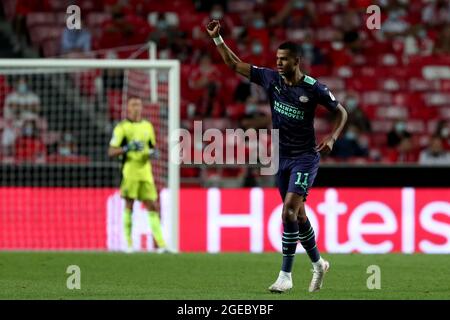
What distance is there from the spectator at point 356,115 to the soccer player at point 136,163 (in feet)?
16.3

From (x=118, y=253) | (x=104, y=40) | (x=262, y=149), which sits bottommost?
(x=118, y=253)

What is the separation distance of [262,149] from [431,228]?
2.78m

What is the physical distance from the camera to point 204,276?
1155cm

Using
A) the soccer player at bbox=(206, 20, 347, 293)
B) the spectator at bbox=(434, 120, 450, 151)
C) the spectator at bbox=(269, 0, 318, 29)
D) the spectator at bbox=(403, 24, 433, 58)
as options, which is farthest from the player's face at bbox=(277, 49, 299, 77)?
the spectator at bbox=(403, 24, 433, 58)

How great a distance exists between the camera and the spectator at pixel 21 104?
17984mm

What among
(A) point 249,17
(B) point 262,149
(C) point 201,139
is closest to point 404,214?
(B) point 262,149

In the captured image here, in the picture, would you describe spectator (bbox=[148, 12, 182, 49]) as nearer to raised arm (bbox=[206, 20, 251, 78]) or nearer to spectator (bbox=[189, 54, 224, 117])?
spectator (bbox=[189, 54, 224, 117])

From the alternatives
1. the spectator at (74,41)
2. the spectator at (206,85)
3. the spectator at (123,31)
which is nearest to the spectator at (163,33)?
the spectator at (123,31)

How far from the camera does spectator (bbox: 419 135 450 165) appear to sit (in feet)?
59.7

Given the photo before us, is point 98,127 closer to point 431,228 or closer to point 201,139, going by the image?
point 201,139

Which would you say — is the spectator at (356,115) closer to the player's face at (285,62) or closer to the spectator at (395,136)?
the spectator at (395,136)

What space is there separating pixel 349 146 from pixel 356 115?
1.11m

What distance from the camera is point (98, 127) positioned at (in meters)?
18.7

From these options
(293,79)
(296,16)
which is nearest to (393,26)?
(296,16)
